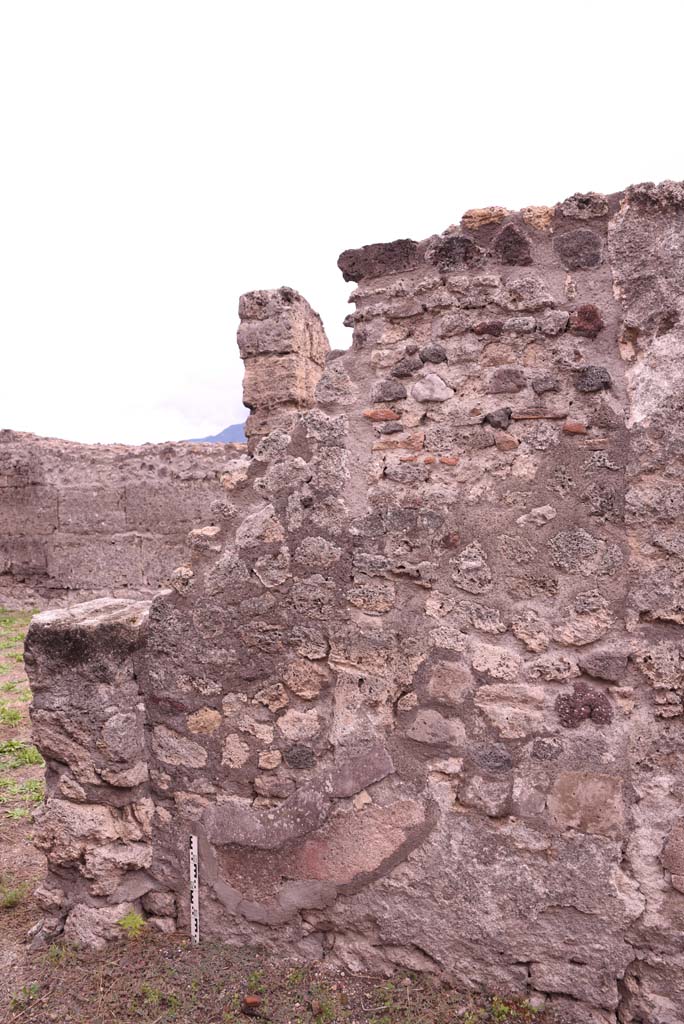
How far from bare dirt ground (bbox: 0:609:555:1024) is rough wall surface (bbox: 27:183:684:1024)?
91mm

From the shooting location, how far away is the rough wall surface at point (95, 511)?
9.05m

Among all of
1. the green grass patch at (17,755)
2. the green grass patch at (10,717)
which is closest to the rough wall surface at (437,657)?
the green grass patch at (17,755)

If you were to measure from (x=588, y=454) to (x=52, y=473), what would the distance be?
876 centimetres

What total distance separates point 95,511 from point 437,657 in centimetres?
782

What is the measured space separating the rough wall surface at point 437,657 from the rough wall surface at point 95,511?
6.01 metres

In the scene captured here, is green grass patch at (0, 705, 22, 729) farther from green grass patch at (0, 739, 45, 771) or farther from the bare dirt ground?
the bare dirt ground

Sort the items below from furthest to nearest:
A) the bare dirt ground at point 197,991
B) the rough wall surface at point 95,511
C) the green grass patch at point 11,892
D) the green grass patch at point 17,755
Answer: the rough wall surface at point 95,511, the green grass patch at point 17,755, the green grass patch at point 11,892, the bare dirt ground at point 197,991

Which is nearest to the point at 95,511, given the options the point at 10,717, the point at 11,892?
the point at 10,717

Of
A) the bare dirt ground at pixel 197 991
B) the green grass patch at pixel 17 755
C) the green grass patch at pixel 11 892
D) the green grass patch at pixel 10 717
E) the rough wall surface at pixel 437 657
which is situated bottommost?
the bare dirt ground at pixel 197 991

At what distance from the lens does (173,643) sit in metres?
2.95

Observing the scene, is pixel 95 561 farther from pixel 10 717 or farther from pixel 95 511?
pixel 10 717

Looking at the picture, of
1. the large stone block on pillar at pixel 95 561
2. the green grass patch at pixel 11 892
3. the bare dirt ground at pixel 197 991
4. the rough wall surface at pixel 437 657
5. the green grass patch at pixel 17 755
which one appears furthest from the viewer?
the large stone block on pillar at pixel 95 561

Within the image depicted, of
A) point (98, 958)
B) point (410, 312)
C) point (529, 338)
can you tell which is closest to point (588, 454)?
point (529, 338)

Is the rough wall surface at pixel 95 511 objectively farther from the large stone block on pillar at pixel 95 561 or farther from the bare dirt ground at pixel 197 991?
the bare dirt ground at pixel 197 991
